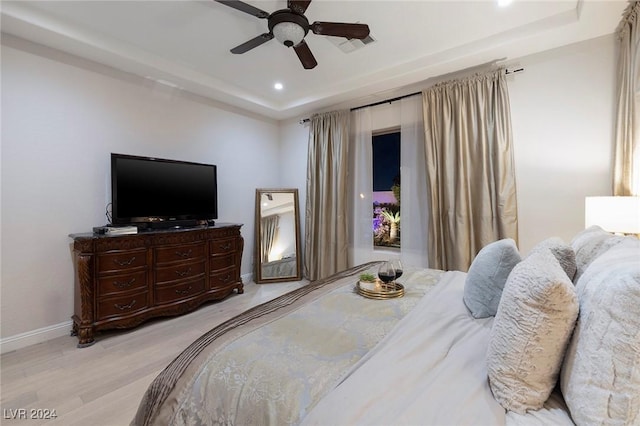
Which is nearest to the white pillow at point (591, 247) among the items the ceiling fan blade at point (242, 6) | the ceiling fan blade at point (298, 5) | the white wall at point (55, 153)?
the ceiling fan blade at point (298, 5)

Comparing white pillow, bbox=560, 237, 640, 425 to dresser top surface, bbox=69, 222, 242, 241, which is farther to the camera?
dresser top surface, bbox=69, 222, 242, 241

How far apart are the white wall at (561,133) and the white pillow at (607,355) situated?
90.5 inches

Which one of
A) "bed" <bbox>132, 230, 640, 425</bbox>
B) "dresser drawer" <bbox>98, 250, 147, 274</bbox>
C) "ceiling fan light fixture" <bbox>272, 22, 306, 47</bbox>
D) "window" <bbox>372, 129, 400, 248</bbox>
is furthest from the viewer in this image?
"window" <bbox>372, 129, 400, 248</bbox>

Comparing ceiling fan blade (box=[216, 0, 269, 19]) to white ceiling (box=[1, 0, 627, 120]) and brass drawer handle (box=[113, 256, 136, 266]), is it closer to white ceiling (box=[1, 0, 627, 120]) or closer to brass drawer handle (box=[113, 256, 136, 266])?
white ceiling (box=[1, 0, 627, 120])

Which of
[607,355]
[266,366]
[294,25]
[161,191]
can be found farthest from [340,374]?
[161,191]

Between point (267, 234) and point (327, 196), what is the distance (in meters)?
1.13

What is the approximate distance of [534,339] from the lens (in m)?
0.74

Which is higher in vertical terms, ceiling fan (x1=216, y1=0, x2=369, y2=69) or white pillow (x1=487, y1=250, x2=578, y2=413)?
ceiling fan (x1=216, y1=0, x2=369, y2=69)

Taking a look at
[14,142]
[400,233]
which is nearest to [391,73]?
[400,233]

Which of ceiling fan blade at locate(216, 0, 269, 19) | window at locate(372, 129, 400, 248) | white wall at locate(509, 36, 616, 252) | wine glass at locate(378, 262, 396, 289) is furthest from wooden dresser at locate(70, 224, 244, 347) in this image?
white wall at locate(509, 36, 616, 252)

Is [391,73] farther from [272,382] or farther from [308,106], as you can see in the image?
[272,382]

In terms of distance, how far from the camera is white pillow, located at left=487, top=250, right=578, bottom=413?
0.73 m

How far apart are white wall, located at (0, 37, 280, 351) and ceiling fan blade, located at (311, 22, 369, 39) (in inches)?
90.0

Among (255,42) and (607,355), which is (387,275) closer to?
(607,355)
